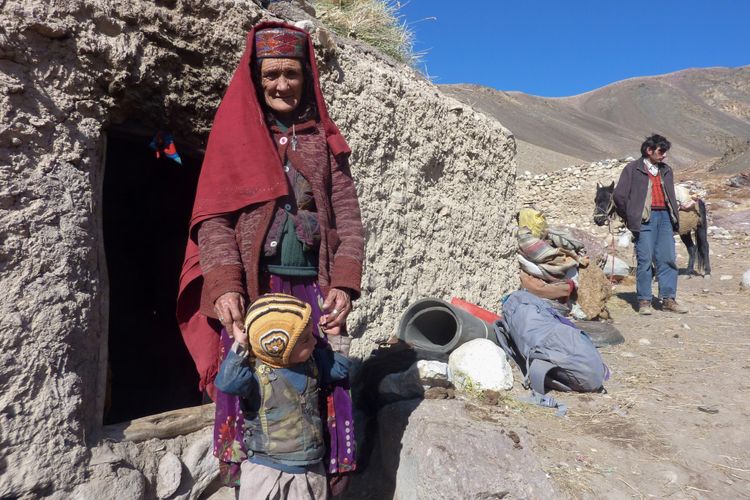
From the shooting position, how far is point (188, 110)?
2.57 meters

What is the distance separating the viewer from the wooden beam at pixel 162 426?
2271 millimetres

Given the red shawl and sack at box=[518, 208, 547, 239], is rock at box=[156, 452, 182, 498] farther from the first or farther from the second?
sack at box=[518, 208, 547, 239]

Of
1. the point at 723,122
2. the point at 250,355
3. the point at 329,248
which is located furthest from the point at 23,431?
the point at 723,122

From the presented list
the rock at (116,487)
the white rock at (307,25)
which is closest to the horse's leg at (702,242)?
the white rock at (307,25)

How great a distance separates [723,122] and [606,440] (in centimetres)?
6755

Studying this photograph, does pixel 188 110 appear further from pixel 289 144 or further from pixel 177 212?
pixel 177 212

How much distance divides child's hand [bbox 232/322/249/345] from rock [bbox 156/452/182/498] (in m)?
1.00

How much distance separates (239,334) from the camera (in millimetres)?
1688

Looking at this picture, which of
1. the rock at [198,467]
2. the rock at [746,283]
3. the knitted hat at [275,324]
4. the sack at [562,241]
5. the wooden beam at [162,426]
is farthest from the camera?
the rock at [746,283]

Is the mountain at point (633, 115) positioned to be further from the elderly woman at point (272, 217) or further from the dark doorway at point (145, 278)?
the elderly woman at point (272, 217)

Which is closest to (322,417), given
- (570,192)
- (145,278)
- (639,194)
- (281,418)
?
(281,418)

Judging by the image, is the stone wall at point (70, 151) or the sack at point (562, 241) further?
the sack at point (562, 241)

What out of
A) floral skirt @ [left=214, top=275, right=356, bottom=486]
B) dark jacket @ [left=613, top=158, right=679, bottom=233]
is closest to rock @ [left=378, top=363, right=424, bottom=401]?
floral skirt @ [left=214, top=275, right=356, bottom=486]

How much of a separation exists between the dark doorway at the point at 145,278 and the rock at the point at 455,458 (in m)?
1.76
